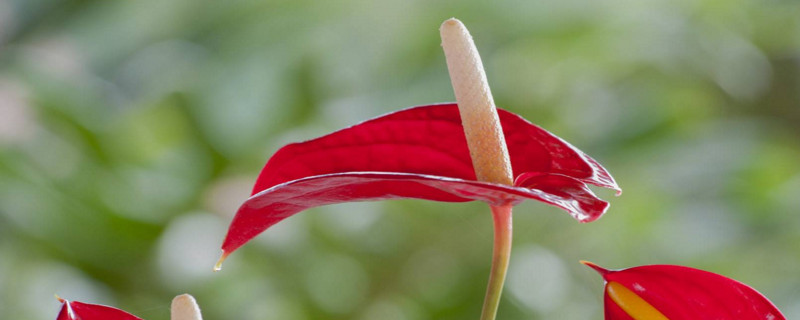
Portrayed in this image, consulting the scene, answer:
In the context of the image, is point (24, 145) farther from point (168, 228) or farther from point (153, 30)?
point (153, 30)

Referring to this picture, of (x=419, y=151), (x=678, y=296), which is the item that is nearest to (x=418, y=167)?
(x=419, y=151)

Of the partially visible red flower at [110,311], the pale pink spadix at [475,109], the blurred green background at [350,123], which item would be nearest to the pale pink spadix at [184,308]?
the partially visible red flower at [110,311]

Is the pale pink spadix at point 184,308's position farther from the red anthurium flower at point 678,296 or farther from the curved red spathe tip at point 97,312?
the red anthurium flower at point 678,296

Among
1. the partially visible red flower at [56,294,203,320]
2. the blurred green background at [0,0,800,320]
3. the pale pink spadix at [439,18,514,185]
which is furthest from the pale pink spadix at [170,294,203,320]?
the blurred green background at [0,0,800,320]

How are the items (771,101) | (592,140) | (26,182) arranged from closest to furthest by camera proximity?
(26,182)
(592,140)
(771,101)

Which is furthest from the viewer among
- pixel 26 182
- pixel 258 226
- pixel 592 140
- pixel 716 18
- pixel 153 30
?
pixel 153 30

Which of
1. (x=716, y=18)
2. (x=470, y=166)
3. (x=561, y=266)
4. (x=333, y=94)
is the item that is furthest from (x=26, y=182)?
(x=716, y=18)

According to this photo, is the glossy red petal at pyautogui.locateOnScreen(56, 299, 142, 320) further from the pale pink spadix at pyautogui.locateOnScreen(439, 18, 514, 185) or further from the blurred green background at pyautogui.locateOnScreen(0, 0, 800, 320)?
the blurred green background at pyautogui.locateOnScreen(0, 0, 800, 320)
